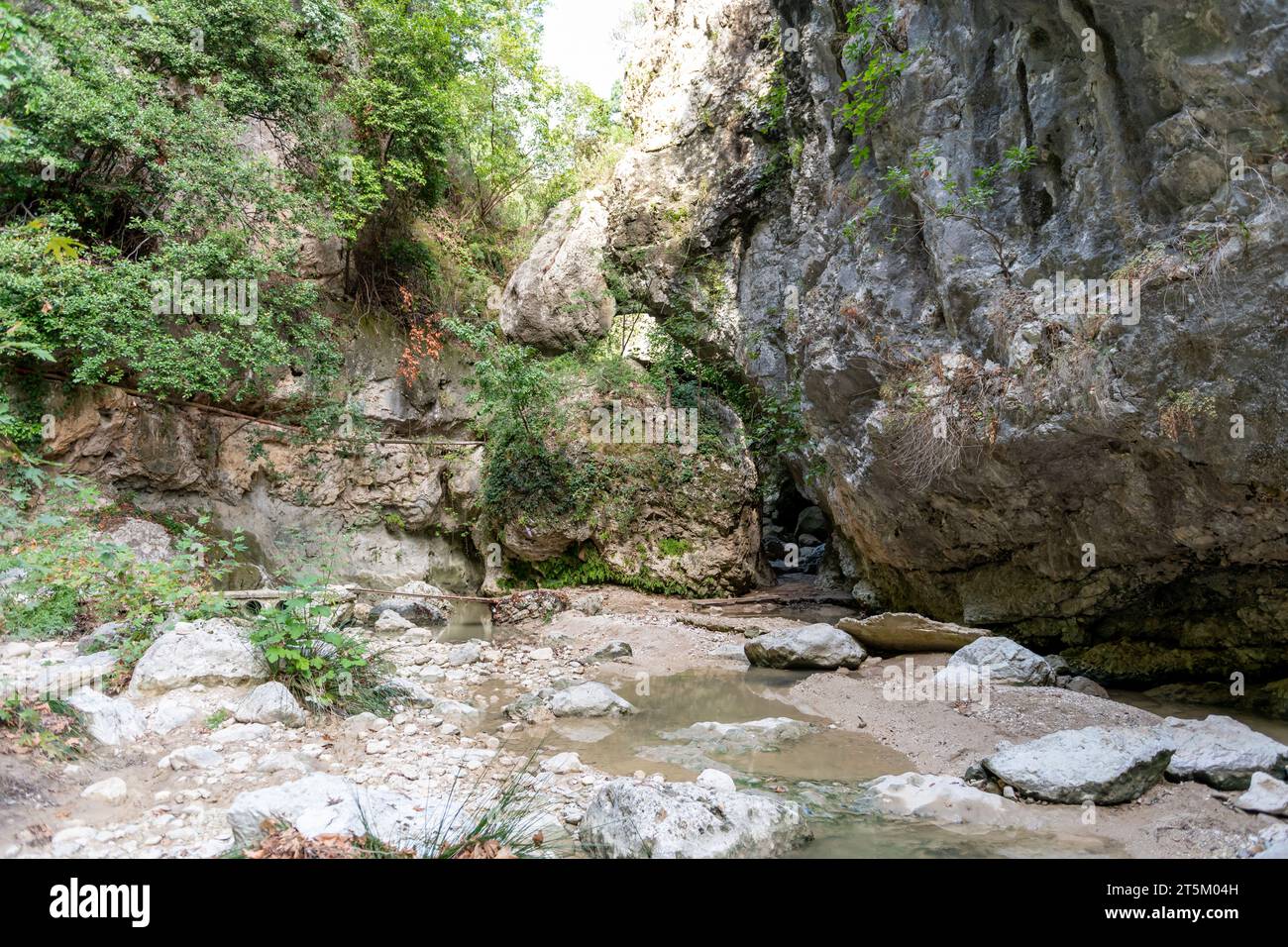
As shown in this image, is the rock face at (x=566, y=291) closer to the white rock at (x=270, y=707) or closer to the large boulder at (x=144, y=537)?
the large boulder at (x=144, y=537)

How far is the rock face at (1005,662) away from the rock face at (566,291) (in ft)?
36.0

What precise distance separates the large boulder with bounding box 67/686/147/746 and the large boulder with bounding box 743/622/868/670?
6.30 metres

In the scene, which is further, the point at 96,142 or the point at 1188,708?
the point at 96,142

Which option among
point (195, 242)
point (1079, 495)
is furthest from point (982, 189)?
point (195, 242)

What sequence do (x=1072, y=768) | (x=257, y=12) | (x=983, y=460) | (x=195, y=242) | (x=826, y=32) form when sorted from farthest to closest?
(x=257, y=12) → (x=195, y=242) → (x=826, y=32) → (x=983, y=460) → (x=1072, y=768)

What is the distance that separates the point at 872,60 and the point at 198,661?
9752 millimetres

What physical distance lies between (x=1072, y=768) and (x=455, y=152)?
17214mm

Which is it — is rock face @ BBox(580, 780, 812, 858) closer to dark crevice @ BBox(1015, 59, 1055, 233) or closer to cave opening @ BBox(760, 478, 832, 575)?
dark crevice @ BBox(1015, 59, 1055, 233)

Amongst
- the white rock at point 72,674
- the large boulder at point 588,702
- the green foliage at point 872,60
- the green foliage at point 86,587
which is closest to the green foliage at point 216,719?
the white rock at point 72,674

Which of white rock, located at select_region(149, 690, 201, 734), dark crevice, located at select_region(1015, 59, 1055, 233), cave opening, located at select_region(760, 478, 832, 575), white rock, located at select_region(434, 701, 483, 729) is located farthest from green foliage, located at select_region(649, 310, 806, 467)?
white rock, located at select_region(149, 690, 201, 734)

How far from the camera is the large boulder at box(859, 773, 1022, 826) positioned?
13.3 ft

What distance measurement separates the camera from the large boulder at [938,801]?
4.06 meters

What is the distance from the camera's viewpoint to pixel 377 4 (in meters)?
13.8

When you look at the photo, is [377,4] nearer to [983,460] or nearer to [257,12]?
[257,12]
